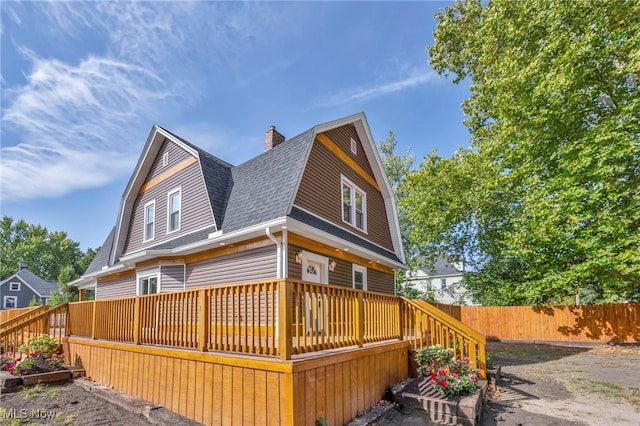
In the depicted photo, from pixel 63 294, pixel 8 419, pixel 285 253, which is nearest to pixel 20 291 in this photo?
pixel 63 294

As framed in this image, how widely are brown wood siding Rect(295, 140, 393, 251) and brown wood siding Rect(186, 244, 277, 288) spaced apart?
153 centimetres

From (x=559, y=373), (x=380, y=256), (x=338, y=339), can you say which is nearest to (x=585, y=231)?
(x=559, y=373)

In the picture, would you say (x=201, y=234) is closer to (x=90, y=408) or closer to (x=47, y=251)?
(x=90, y=408)

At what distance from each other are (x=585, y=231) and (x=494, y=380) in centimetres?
780

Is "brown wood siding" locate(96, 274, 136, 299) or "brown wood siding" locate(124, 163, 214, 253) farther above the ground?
"brown wood siding" locate(124, 163, 214, 253)

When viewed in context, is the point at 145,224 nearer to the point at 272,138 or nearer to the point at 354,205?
the point at 272,138

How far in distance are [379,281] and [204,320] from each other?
8397 millimetres

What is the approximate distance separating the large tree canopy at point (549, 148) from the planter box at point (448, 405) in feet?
29.5

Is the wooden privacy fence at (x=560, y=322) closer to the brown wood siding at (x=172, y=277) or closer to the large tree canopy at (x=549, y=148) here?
the large tree canopy at (x=549, y=148)

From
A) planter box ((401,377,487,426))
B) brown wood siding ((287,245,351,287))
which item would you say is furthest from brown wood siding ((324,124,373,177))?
planter box ((401,377,487,426))

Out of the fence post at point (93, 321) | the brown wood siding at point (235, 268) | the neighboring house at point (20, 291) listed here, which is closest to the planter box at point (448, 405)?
the brown wood siding at point (235, 268)

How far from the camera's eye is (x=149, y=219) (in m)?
12.4

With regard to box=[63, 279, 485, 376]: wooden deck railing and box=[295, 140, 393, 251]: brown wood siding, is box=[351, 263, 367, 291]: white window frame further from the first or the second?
box=[63, 279, 485, 376]: wooden deck railing

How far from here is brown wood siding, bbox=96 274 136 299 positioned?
41.0 feet
